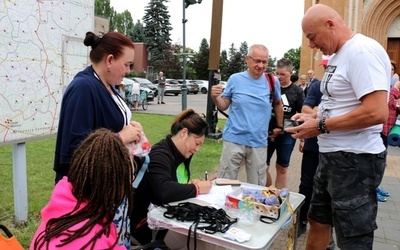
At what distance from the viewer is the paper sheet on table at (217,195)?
2436 mm

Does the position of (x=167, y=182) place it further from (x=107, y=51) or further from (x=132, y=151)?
(x=107, y=51)

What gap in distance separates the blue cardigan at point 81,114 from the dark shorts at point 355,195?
1.49 m

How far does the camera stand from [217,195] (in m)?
2.56

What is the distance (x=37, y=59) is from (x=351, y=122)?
2.68 metres

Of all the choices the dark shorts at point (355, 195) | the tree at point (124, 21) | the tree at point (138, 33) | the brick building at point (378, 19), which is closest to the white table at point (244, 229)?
the dark shorts at point (355, 195)

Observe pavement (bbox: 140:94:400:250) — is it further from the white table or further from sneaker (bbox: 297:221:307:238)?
the white table

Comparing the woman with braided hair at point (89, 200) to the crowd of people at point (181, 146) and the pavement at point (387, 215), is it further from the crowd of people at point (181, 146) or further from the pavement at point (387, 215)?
the pavement at point (387, 215)

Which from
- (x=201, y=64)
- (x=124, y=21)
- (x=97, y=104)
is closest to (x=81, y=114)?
(x=97, y=104)

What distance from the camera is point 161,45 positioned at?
5212 cm

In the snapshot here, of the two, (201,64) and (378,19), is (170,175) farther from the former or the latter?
(201,64)

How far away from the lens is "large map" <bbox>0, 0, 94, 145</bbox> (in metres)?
2.95

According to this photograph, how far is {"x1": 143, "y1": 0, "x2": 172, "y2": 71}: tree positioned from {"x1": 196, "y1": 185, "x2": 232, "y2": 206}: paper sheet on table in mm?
49784

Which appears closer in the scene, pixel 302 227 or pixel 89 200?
pixel 89 200

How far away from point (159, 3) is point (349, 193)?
55344 mm
